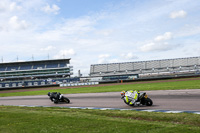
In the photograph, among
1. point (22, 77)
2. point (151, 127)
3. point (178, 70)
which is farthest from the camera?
point (22, 77)

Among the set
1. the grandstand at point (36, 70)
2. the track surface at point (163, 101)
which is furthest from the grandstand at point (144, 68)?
the track surface at point (163, 101)

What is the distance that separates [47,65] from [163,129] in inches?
2927

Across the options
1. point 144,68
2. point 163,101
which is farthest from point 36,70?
point 163,101

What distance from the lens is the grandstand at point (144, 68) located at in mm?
65075

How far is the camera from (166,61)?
69125 millimetres

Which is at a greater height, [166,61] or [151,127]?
[166,61]

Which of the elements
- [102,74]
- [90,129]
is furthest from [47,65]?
[90,129]

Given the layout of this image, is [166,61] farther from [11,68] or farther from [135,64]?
[11,68]

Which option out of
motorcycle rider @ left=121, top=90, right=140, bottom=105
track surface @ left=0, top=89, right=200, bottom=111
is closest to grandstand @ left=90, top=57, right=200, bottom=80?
track surface @ left=0, top=89, right=200, bottom=111

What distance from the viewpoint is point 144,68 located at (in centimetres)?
6944

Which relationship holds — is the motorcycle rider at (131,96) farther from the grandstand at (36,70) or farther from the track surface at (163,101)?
the grandstand at (36,70)

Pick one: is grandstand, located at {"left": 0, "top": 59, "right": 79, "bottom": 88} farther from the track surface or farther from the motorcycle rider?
the motorcycle rider

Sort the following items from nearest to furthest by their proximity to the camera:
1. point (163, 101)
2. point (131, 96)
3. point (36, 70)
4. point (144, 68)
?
point (131, 96) → point (163, 101) → point (144, 68) → point (36, 70)

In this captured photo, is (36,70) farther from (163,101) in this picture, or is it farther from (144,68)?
(163,101)
